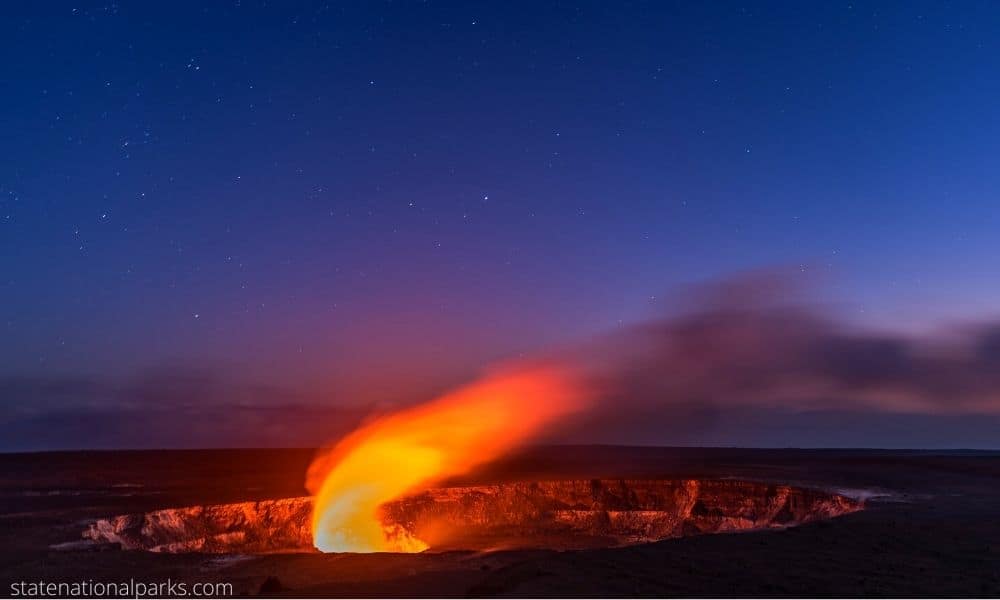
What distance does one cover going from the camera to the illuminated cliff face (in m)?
39.4

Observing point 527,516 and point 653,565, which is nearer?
point 653,565

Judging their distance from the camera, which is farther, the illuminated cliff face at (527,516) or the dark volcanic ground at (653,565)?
the illuminated cliff face at (527,516)

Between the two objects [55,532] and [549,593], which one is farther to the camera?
[55,532]

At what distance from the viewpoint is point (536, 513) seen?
5288cm

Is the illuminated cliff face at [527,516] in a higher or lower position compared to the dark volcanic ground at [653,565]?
lower

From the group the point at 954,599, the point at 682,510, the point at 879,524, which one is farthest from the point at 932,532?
the point at 682,510

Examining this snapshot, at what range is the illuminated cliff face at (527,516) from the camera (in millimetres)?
39438

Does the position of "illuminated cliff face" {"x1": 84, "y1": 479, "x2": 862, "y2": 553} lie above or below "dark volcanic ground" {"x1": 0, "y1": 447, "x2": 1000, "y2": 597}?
below

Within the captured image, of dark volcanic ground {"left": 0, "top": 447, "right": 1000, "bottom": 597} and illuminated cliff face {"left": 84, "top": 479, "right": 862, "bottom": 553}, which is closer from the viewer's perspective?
dark volcanic ground {"left": 0, "top": 447, "right": 1000, "bottom": 597}

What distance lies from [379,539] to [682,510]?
21222mm

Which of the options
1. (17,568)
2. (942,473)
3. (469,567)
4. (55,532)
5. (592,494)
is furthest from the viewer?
(942,473)

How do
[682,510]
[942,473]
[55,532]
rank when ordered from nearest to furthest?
[55,532] → [682,510] → [942,473]

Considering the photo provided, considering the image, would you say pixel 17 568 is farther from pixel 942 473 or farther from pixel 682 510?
pixel 942 473

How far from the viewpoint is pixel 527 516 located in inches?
2074
